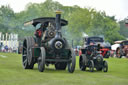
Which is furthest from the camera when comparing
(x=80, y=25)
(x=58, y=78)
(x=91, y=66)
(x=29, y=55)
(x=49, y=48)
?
(x=80, y=25)

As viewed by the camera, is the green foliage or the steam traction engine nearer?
the steam traction engine

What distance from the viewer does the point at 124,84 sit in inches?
399

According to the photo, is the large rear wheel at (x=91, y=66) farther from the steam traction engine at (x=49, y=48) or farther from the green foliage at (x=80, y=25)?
the green foliage at (x=80, y=25)

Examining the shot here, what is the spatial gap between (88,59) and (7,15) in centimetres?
6684

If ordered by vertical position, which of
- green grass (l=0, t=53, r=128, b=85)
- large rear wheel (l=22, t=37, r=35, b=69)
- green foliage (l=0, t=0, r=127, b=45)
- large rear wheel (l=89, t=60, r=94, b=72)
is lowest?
green grass (l=0, t=53, r=128, b=85)

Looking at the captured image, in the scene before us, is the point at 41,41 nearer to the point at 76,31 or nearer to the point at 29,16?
the point at 76,31

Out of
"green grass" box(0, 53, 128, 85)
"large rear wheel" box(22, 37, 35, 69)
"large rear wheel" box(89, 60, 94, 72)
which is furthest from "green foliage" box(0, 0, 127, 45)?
"green grass" box(0, 53, 128, 85)

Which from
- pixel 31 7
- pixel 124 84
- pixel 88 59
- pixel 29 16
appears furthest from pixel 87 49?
pixel 31 7

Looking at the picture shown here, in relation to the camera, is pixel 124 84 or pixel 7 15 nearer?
pixel 124 84

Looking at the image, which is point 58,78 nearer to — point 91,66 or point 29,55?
point 91,66

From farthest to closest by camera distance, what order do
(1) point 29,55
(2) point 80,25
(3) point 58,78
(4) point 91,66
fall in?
(2) point 80,25
(1) point 29,55
(4) point 91,66
(3) point 58,78

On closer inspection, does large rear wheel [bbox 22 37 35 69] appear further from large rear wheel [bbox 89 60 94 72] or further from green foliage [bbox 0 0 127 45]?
green foliage [bbox 0 0 127 45]

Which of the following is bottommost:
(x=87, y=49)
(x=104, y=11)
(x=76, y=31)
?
(x=87, y=49)

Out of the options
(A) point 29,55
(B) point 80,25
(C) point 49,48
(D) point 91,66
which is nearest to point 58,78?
(C) point 49,48
